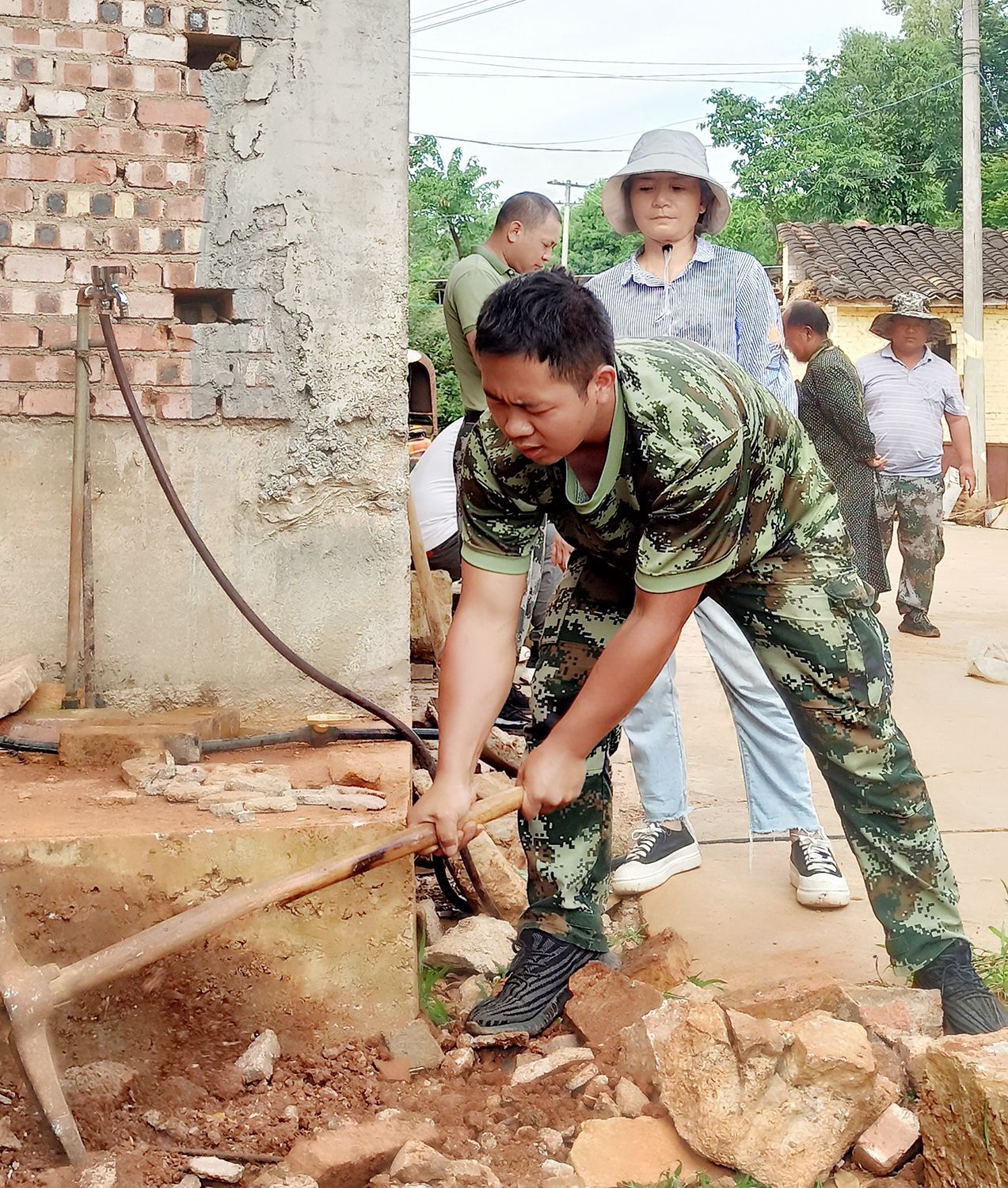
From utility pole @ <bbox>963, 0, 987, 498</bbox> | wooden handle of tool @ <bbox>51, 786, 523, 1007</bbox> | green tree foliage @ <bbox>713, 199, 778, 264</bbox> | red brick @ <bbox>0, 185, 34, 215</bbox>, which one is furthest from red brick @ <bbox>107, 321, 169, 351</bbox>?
green tree foliage @ <bbox>713, 199, 778, 264</bbox>

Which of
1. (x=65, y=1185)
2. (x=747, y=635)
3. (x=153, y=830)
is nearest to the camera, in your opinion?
(x=65, y=1185)

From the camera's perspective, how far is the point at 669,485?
2.38 m

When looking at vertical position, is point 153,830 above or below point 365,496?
below

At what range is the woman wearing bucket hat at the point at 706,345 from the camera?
367cm

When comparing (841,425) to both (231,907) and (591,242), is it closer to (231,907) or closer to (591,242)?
(231,907)

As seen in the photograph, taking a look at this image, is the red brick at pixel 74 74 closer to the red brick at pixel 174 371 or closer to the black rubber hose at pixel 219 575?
the black rubber hose at pixel 219 575

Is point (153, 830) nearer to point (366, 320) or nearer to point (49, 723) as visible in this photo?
point (49, 723)

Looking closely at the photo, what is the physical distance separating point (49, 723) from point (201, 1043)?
3.36 ft

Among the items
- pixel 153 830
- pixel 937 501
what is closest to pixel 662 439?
pixel 153 830

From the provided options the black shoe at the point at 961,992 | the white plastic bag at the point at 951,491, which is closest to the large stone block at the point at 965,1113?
the black shoe at the point at 961,992

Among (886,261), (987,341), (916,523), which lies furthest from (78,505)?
(886,261)

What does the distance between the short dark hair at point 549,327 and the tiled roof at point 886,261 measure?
19851 millimetres

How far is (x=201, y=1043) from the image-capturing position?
8.82 feet

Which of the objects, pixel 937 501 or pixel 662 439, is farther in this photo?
pixel 937 501
